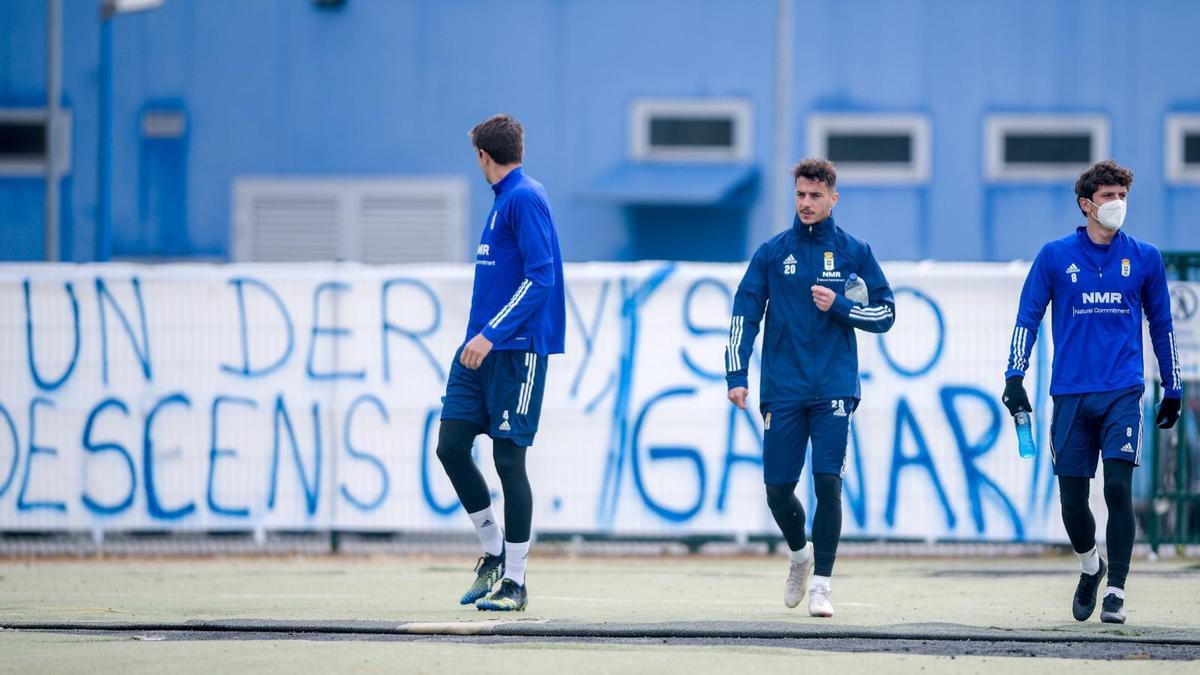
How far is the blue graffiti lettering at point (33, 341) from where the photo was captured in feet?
43.5

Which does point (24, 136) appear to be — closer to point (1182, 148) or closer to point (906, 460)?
point (906, 460)

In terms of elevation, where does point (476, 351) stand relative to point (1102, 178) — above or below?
below

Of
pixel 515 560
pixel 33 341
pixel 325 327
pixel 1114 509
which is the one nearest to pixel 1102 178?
pixel 1114 509

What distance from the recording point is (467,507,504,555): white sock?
8.66m

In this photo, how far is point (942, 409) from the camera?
1276cm

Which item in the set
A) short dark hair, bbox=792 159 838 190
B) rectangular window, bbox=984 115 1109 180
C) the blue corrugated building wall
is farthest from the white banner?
rectangular window, bbox=984 115 1109 180

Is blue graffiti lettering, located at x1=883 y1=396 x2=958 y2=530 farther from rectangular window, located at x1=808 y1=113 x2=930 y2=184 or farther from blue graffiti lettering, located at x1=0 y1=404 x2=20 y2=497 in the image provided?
rectangular window, located at x1=808 y1=113 x2=930 y2=184

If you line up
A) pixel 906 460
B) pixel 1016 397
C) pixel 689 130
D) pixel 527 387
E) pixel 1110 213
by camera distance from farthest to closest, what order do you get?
pixel 689 130 → pixel 906 460 → pixel 527 387 → pixel 1016 397 → pixel 1110 213

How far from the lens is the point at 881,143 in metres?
18.8

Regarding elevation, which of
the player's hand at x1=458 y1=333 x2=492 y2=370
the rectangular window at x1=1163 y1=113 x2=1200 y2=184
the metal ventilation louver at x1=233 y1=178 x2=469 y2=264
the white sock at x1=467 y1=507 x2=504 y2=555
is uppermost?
the rectangular window at x1=1163 y1=113 x2=1200 y2=184

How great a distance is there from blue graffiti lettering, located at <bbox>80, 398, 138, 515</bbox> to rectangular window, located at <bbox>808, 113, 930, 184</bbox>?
7.85 meters

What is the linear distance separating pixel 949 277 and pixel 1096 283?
454 centimetres

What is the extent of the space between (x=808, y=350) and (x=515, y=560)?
5.01 ft

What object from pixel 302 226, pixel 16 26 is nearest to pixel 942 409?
pixel 302 226
